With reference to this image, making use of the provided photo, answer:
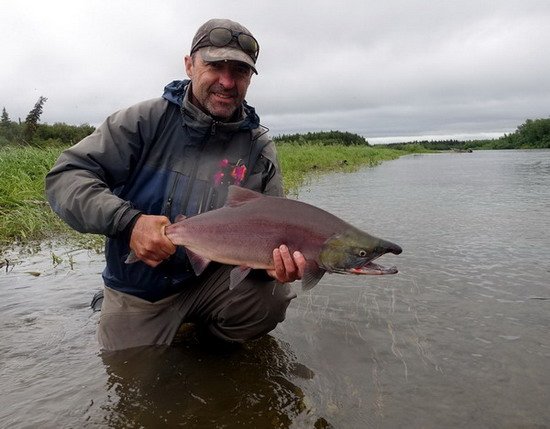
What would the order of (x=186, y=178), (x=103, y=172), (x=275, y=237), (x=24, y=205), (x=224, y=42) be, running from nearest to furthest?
(x=275, y=237)
(x=103, y=172)
(x=224, y=42)
(x=186, y=178)
(x=24, y=205)

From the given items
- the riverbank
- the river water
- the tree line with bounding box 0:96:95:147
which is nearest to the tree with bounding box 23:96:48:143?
the tree line with bounding box 0:96:95:147

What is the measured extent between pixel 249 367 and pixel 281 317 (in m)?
0.47

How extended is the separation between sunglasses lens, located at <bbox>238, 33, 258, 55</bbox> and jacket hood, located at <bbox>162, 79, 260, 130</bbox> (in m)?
0.44

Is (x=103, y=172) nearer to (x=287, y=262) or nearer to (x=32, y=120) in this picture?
(x=287, y=262)

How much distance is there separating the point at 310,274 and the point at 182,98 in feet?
5.40

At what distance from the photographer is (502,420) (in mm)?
2707

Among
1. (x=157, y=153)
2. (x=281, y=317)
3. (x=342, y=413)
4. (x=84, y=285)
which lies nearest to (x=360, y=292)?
(x=281, y=317)

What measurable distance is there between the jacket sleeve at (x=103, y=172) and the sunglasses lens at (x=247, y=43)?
30.4 inches

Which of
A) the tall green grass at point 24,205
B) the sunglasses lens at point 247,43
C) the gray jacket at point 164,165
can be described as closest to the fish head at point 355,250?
the gray jacket at point 164,165

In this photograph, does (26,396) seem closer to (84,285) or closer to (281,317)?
(281,317)

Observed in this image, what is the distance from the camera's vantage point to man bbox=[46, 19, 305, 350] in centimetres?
340

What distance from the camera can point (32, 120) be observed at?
32.0m

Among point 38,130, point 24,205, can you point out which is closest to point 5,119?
point 38,130

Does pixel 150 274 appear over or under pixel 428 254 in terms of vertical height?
over
